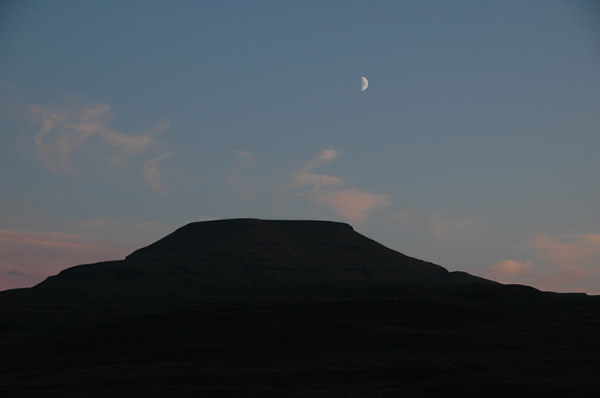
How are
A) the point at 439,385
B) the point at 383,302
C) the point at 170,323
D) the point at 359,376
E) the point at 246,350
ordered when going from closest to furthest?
the point at 439,385 < the point at 359,376 < the point at 246,350 < the point at 170,323 < the point at 383,302

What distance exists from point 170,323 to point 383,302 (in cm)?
2630

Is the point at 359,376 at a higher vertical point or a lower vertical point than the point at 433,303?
lower

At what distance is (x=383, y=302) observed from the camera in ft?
306

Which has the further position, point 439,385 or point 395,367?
point 395,367

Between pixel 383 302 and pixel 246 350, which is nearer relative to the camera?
pixel 246 350

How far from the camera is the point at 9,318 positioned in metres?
127

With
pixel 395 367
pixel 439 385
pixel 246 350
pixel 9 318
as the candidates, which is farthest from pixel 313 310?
pixel 9 318

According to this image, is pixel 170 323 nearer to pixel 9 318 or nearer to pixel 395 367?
pixel 395 367

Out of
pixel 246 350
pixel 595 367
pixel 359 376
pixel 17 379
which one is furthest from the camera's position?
pixel 246 350

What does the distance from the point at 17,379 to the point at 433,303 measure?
48.4 m

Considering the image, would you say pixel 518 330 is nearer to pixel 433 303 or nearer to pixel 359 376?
pixel 433 303

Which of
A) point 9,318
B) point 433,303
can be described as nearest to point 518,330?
point 433,303

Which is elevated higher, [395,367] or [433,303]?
[433,303]

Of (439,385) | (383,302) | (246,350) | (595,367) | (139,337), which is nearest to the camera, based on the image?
(439,385)
